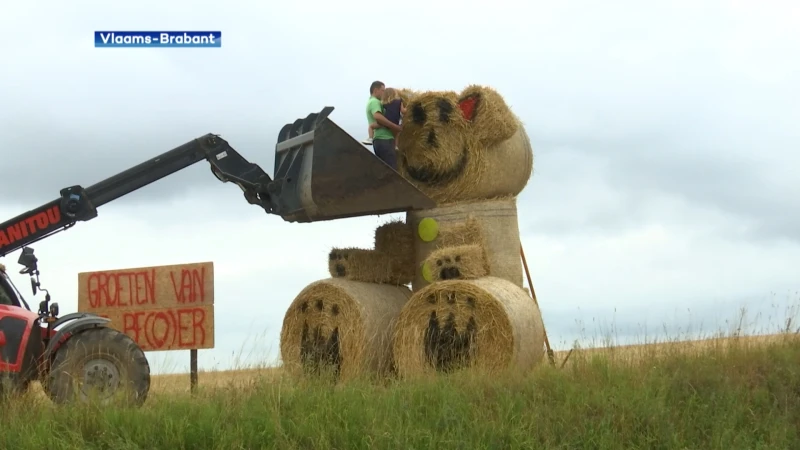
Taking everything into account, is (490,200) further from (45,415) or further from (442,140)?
(45,415)

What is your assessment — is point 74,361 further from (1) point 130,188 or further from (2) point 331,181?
(2) point 331,181

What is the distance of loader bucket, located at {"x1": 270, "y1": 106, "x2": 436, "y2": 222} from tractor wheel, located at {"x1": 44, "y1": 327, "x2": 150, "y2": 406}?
2.29 m

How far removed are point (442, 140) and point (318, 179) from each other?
1.89 m

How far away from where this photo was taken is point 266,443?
7762mm

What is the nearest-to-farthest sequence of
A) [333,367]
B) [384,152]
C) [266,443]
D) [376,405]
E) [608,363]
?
[266,443] < [376,405] < [608,363] < [333,367] < [384,152]

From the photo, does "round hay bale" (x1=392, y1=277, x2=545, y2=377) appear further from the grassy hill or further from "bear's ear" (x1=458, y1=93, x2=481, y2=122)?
"bear's ear" (x1=458, y1=93, x2=481, y2=122)

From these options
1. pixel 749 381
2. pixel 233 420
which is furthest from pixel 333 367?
pixel 749 381

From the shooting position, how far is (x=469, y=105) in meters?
11.4

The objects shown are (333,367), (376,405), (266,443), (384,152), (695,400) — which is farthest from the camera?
(384,152)

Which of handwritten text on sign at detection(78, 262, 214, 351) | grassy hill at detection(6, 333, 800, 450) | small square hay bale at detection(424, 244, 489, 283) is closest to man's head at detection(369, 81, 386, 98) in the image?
small square hay bale at detection(424, 244, 489, 283)

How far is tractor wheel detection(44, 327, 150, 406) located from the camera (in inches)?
346

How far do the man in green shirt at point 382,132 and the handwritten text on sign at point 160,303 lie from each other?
2.41m

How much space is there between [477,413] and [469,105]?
13.7 ft

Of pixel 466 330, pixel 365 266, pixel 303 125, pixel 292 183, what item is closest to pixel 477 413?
pixel 466 330
